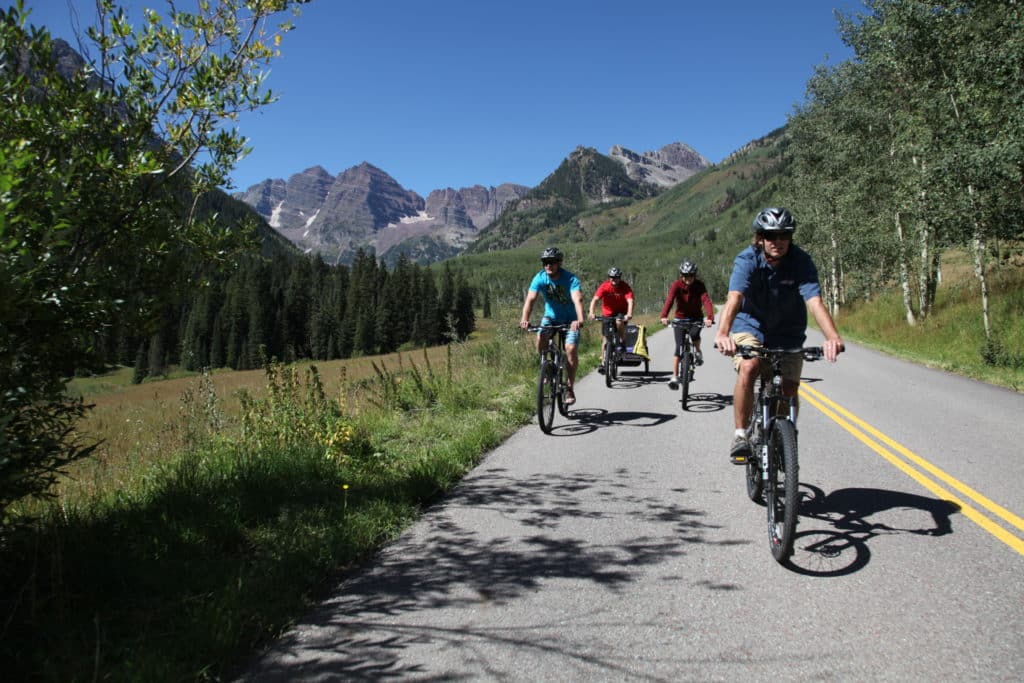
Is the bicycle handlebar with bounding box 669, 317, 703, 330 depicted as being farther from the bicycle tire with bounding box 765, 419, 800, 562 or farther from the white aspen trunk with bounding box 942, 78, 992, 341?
the white aspen trunk with bounding box 942, 78, 992, 341

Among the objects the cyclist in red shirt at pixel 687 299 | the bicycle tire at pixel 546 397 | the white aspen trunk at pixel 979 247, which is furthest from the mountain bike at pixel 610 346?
the white aspen trunk at pixel 979 247

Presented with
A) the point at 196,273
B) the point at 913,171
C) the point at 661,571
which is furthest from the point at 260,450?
the point at 913,171

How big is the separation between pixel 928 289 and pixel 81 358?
92.4 feet

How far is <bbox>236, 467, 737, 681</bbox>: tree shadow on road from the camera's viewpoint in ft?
9.70

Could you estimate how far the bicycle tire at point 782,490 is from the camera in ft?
12.5

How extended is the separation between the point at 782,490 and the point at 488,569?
6.68 feet

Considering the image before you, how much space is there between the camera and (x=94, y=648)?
9.61 feet

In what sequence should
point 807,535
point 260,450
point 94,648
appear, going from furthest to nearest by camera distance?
point 260,450 → point 807,535 → point 94,648

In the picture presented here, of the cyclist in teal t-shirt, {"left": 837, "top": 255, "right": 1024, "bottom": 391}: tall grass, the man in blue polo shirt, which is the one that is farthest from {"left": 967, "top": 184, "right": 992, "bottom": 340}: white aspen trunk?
the man in blue polo shirt

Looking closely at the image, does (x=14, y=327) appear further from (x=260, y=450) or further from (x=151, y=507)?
(x=260, y=450)

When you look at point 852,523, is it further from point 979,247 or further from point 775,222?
point 979,247

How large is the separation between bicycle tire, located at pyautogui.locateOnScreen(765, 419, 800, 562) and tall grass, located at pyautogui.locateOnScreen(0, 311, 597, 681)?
2610 millimetres

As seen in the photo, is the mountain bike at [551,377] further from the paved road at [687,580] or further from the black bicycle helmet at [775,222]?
the black bicycle helmet at [775,222]

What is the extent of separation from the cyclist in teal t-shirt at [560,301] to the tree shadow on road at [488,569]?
305 cm
